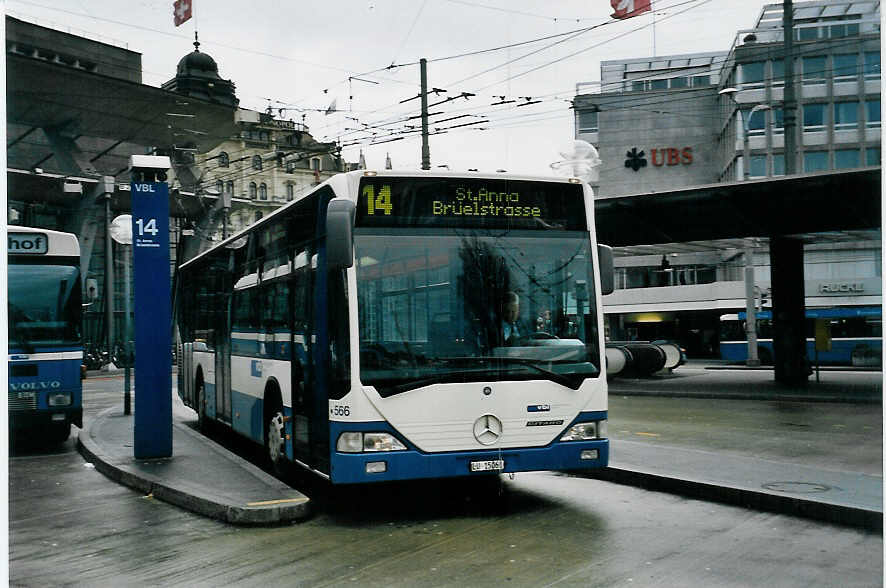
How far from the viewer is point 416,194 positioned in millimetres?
8047

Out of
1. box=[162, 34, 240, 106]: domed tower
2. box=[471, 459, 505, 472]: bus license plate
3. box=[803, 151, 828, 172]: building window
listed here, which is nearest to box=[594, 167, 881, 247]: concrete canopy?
box=[162, 34, 240, 106]: domed tower

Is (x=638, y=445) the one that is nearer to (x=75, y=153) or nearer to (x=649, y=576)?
(x=649, y=576)

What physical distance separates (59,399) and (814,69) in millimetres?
20679

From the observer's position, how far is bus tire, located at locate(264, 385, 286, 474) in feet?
31.3

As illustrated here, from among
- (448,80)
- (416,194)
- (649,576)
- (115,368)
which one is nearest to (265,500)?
(416,194)

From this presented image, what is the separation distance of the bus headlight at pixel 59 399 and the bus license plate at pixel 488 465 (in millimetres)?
7843

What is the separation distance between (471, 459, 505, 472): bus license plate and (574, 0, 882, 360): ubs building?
9.17 meters

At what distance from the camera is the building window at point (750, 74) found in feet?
149

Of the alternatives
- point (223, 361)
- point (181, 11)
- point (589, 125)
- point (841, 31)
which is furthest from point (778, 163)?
point (181, 11)

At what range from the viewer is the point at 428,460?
771cm

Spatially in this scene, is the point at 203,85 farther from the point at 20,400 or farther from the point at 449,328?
the point at 449,328

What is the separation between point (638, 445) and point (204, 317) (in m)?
6.98

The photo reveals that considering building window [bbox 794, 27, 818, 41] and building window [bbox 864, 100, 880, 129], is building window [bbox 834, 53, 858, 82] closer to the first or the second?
building window [bbox 794, 27, 818, 41]

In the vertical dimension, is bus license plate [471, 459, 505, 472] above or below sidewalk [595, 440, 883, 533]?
above
